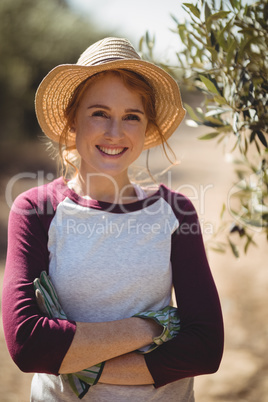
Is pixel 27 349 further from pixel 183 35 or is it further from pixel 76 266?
pixel 183 35

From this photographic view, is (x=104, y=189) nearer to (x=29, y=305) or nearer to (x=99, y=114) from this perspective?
(x=99, y=114)

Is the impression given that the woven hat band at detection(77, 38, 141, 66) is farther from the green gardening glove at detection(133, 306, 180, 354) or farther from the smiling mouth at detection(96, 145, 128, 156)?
the green gardening glove at detection(133, 306, 180, 354)

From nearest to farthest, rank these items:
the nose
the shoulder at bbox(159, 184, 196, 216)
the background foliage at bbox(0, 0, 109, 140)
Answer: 1. the nose
2. the shoulder at bbox(159, 184, 196, 216)
3. the background foliage at bbox(0, 0, 109, 140)

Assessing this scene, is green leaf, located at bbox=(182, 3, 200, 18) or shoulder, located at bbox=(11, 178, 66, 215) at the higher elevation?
green leaf, located at bbox=(182, 3, 200, 18)

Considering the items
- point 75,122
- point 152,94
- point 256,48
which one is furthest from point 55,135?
point 256,48

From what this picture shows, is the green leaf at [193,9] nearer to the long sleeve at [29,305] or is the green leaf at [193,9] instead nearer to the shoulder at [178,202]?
the shoulder at [178,202]

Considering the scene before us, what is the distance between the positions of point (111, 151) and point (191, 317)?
67cm

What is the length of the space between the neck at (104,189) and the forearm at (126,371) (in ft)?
1.96

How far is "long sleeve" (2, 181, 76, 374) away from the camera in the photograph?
1608mm

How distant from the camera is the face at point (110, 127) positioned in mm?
1846

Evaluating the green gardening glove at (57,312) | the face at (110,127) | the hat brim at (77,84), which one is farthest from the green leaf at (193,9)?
the green gardening glove at (57,312)

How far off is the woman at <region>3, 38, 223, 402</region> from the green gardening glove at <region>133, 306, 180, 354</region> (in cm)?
2

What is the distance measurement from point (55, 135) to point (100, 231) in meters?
0.65

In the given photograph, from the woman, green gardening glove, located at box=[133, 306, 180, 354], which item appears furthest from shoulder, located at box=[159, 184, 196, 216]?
green gardening glove, located at box=[133, 306, 180, 354]
